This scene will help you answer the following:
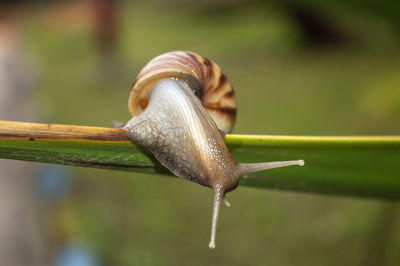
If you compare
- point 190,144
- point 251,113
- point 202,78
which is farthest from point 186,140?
point 251,113

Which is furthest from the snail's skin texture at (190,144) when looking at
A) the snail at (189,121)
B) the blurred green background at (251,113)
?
the blurred green background at (251,113)

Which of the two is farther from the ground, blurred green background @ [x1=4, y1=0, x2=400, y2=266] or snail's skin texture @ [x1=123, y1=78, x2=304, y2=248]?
snail's skin texture @ [x1=123, y1=78, x2=304, y2=248]

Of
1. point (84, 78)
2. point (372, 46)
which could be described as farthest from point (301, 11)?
point (84, 78)

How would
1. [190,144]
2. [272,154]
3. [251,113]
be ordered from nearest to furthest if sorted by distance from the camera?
1. [272,154]
2. [190,144]
3. [251,113]

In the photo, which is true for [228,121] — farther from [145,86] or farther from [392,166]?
[392,166]

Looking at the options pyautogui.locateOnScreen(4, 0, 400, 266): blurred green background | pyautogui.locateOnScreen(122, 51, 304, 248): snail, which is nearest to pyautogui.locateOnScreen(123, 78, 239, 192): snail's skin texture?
pyautogui.locateOnScreen(122, 51, 304, 248): snail

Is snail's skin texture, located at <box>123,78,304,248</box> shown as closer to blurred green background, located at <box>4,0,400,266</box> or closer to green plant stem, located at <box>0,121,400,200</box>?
green plant stem, located at <box>0,121,400,200</box>

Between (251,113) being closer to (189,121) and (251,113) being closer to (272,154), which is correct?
(189,121)
